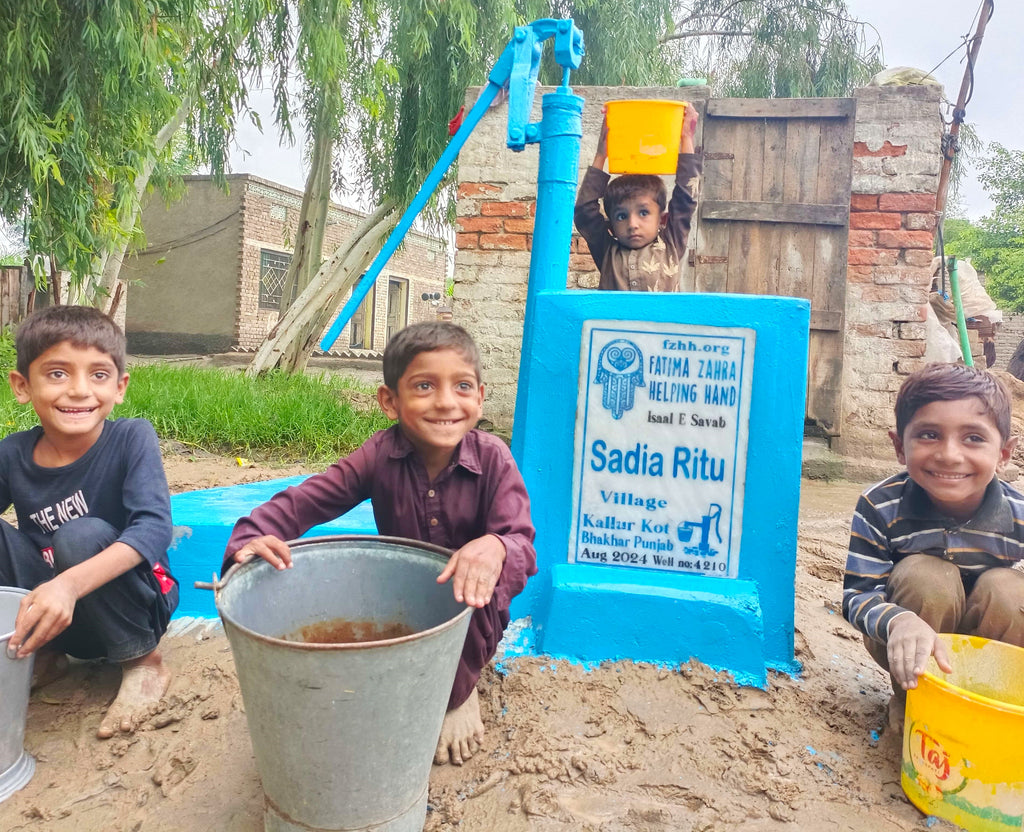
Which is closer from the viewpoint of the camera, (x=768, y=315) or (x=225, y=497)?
(x=768, y=315)

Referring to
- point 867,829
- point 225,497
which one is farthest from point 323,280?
point 867,829

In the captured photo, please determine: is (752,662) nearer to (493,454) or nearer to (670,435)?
(670,435)

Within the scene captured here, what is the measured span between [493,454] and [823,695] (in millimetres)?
1017

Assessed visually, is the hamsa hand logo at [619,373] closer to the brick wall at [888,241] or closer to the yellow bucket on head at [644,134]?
the yellow bucket on head at [644,134]

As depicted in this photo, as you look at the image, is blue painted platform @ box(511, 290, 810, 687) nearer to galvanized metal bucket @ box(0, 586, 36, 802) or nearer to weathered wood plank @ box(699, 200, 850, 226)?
galvanized metal bucket @ box(0, 586, 36, 802)

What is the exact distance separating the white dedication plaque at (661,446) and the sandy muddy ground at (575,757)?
12.7 inches

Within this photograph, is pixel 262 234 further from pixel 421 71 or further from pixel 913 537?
pixel 913 537

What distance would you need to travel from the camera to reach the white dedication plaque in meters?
2.03

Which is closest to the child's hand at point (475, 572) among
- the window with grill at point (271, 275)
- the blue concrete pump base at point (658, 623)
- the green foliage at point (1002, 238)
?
the blue concrete pump base at point (658, 623)

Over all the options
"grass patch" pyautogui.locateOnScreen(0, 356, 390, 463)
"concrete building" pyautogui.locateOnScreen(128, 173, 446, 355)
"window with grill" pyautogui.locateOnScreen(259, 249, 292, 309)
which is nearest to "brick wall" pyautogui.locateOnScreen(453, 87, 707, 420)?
"grass patch" pyautogui.locateOnScreen(0, 356, 390, 463)

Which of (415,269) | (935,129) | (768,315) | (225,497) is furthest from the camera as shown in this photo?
(415,269)

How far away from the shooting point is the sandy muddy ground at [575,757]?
146cm

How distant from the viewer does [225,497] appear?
2.75 m

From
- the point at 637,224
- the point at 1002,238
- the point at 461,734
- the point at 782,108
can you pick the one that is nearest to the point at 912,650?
the point at 461,734
